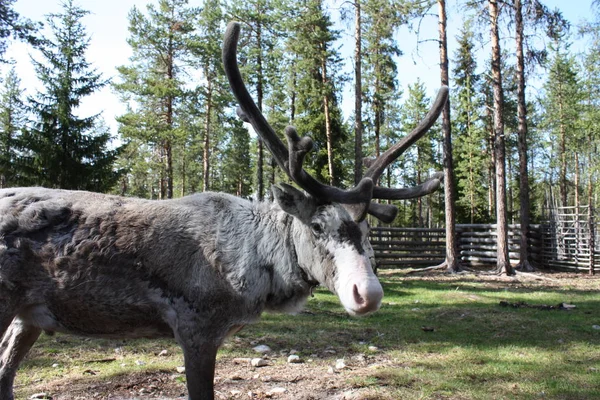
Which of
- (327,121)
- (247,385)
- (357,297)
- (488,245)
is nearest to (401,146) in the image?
(357,297)

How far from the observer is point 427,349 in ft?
20.2

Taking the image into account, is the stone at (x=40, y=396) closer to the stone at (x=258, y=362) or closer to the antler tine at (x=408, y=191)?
the stone at (x=258, y=362)

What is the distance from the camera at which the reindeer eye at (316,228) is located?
3.12 m

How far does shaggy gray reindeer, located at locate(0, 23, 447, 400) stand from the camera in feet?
10.0

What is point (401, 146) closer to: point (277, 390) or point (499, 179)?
point (277, 390)

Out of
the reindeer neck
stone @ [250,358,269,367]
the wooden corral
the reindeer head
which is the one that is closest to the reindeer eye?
the reindeer head

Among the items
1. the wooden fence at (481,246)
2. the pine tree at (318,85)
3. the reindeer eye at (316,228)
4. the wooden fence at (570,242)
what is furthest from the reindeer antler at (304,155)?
the pine tree at (318,85)

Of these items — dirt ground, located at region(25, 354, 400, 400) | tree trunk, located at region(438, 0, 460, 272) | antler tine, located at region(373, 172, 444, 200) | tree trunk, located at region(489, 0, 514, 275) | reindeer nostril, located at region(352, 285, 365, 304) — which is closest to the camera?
reindeer nostril, located at region(352, 285, 365, 304)

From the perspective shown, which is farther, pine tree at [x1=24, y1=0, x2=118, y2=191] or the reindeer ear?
pine tree at [x1=24, y1=0, x2=118, y2=191]

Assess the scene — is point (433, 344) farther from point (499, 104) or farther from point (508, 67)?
point (508, 67)

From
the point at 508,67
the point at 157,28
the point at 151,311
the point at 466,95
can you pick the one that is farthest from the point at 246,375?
the point at 466,95

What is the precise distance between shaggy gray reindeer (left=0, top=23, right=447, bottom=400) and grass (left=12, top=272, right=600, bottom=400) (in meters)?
1.76

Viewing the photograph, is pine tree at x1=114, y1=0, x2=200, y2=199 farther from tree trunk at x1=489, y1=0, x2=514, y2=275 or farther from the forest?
tree trunk at x1=489, y1=0, x2=514, y2=275

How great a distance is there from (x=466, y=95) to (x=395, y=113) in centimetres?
762
